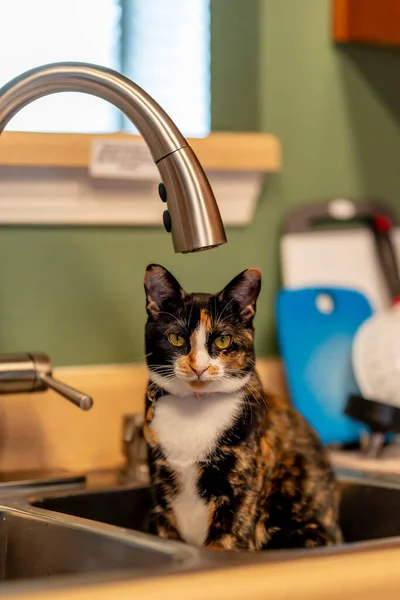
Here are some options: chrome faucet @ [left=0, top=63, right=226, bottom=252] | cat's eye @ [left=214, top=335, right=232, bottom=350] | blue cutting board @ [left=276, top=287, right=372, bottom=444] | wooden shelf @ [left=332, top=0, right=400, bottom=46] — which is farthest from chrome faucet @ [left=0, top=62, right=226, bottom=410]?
wooden shelf @ [left=332, top=0, right=400, bottom=46]

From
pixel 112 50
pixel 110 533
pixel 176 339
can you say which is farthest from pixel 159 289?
pixel 112 50

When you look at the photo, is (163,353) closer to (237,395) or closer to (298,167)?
(237,395)

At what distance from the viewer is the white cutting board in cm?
156

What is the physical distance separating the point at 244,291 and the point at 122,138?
481 mm

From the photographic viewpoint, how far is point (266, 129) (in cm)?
156

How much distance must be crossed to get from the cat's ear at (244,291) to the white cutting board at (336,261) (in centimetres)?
54

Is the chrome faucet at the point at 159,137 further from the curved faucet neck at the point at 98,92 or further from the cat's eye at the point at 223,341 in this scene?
the cat's eye at the point at 223,341

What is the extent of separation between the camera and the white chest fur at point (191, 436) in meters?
0.98

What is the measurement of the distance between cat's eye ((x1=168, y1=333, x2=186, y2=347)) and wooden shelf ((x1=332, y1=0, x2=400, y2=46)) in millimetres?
850

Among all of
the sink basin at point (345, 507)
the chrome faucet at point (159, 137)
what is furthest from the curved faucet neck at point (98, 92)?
the sink basin at point (345, 507)

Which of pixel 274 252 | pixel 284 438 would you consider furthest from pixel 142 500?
pixel 274 252

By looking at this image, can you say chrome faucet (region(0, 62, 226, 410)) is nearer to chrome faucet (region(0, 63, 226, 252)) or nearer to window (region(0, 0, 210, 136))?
chrome faucet (region(0, 63, 226, 252))

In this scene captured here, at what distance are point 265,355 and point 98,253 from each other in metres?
0.35

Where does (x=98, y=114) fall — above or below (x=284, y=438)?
above
